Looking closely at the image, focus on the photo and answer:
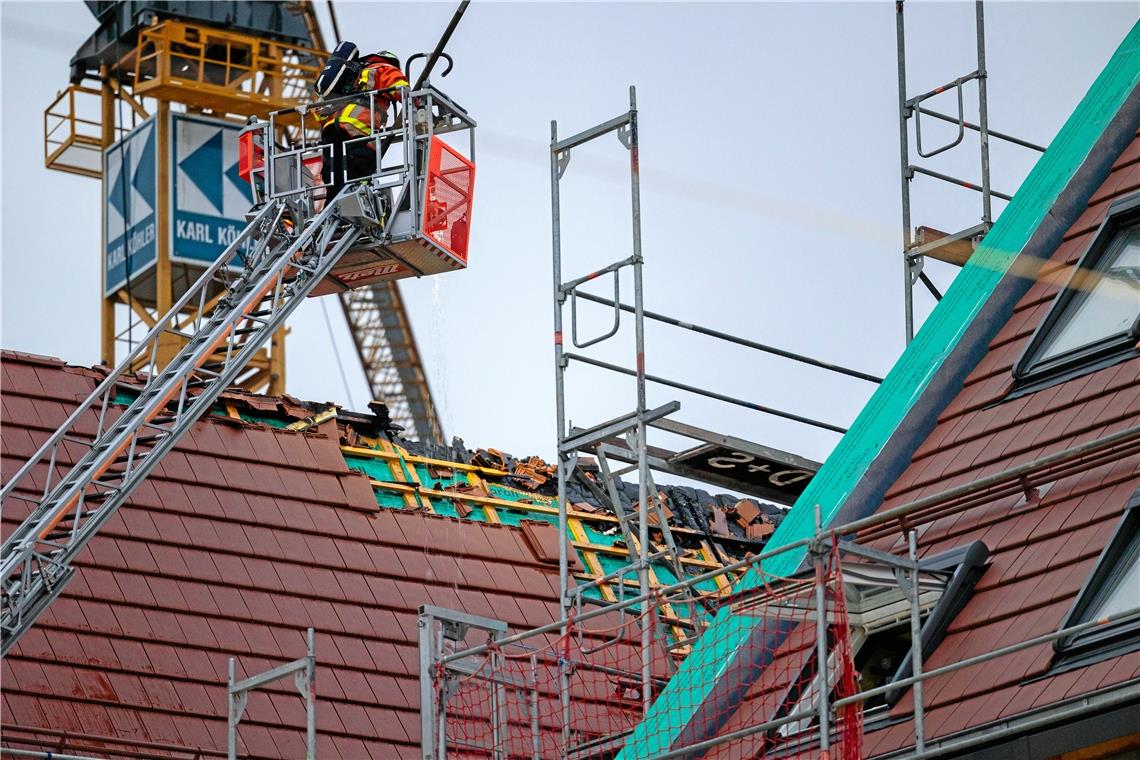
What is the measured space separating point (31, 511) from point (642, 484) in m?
5.00

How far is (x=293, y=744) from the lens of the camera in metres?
17.9

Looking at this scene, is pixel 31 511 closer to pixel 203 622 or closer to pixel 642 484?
pixel 203 622

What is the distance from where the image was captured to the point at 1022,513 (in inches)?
537

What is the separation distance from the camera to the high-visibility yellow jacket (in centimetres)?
1920

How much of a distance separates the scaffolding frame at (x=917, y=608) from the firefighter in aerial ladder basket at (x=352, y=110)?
214 inches

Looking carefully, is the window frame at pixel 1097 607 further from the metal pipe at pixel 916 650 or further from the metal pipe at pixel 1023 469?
the metal pipe at pixel 916 650

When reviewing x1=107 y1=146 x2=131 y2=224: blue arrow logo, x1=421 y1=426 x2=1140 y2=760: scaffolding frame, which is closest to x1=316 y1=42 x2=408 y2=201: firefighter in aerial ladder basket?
x1=421 y1=426 x2=1140 y2=760: scaffolding frame

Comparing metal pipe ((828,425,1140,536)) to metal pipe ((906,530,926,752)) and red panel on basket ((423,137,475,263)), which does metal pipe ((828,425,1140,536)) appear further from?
red panel on basket ((423,137,475,263))

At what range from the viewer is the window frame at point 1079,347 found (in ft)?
46.3

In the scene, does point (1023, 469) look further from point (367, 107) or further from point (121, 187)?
point (121, 187)

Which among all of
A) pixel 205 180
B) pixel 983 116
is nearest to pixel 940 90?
pixel 983 116

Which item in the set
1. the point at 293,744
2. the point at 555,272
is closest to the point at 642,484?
the point at 555,272

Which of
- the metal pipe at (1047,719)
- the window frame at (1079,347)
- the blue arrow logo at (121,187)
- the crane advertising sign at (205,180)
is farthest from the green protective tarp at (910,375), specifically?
the blue arrow logo at (121,187)

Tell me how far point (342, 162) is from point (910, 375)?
5849 mm
